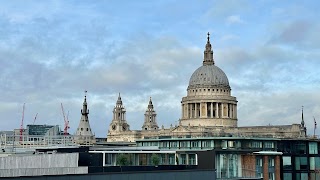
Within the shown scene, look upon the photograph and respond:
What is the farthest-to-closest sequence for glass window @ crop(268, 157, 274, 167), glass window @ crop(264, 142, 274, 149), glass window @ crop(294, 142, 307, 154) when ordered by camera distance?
glass window @ crop(264, 142, 274, 149) → glass window @ crop(294, 142, 307, 154) → glass window @ crop(268, 157, 274, 167)

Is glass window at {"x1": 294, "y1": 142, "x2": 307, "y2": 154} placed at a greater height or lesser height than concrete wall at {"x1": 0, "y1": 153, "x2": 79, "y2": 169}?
greater

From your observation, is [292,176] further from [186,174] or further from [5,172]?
[5,172]

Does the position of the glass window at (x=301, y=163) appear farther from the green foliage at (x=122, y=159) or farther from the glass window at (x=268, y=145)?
the green foliage at (x=122, y=159)

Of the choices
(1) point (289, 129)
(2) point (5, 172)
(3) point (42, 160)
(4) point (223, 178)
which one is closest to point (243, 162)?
(4) point (223, 178)

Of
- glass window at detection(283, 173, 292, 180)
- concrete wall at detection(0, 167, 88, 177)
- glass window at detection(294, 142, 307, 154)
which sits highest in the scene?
glass window at detection(294, 142, 307, 154)

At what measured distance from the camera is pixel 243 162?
331 ft

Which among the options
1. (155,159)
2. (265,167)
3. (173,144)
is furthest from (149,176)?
(173,144)

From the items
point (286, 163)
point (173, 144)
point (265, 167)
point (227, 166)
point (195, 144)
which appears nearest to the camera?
point (227, 166)

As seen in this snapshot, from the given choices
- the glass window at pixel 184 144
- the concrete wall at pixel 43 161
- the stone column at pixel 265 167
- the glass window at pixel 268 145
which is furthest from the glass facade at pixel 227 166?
the glass window at pixel 268 145

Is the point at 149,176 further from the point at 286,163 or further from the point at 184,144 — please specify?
the point at 286,163

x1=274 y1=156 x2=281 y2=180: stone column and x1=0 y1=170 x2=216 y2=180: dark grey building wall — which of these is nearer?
x1=0 y1=170 x2=216 y2=180: dark grey building wall

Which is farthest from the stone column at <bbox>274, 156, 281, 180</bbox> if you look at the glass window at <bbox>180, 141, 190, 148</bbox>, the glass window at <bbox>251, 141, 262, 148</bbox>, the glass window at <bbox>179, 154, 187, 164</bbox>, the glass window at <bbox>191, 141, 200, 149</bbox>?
the glass window at <bbox>179, 154, 187, 164</bbox>

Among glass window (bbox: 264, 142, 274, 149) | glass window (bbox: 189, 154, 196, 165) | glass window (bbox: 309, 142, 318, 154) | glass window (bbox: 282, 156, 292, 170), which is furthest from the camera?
glass window (bbox: 309, 142, 318, 154)

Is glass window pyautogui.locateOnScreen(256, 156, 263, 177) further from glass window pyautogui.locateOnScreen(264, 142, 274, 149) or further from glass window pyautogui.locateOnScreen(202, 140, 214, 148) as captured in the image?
glass window pyautogui.locateOnScreen(264, 142, 274, 149)
